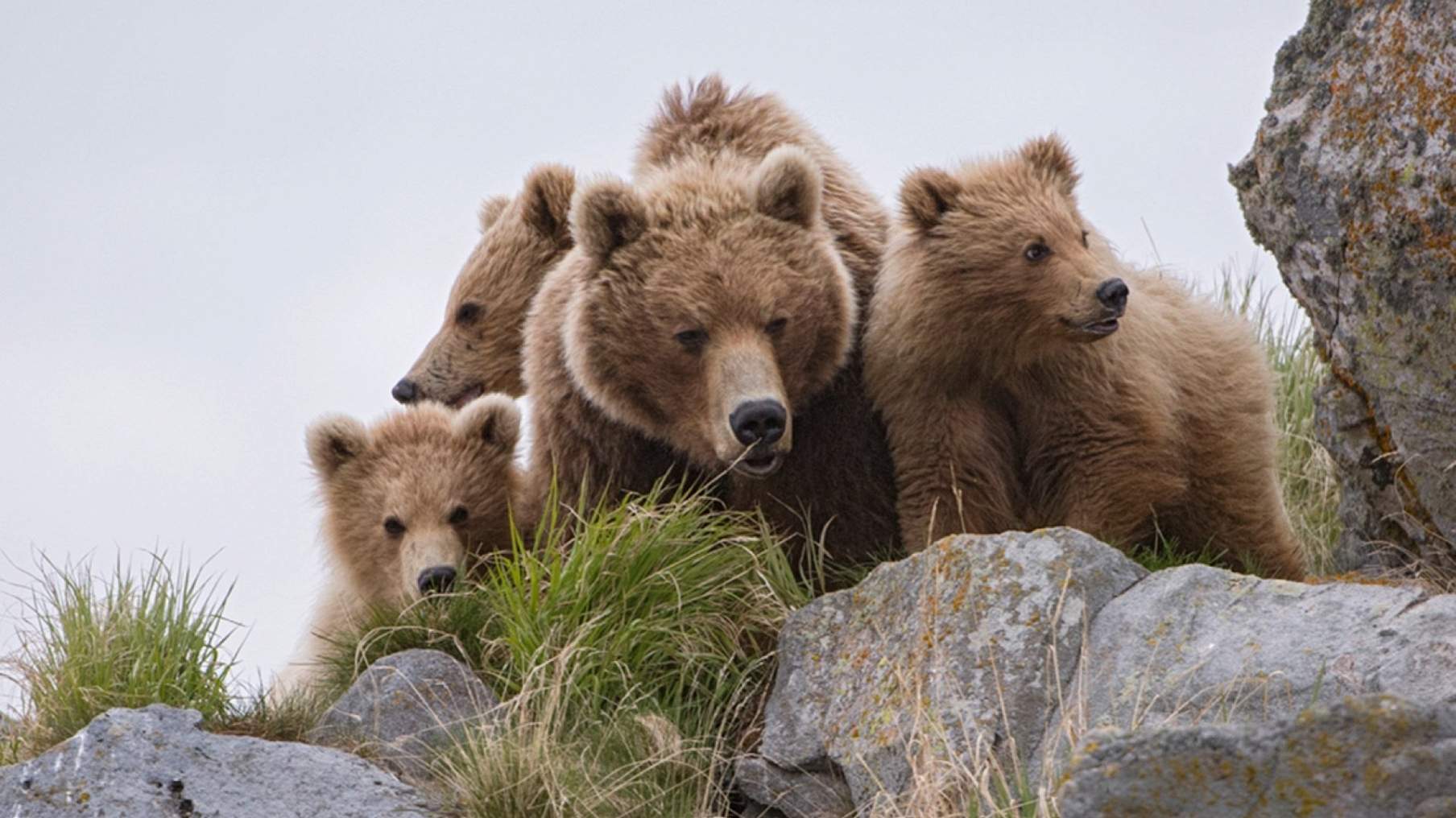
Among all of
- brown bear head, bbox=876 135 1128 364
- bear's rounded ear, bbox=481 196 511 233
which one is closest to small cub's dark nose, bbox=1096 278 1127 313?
brown bear head, bbox=876 135 1128 364

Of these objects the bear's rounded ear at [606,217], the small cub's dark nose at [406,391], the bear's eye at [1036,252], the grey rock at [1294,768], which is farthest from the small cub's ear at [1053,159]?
the grey rock at [1294,768]

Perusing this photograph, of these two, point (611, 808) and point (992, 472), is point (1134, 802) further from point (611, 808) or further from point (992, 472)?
point (992, 472)

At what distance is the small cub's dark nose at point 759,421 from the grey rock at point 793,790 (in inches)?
37.8

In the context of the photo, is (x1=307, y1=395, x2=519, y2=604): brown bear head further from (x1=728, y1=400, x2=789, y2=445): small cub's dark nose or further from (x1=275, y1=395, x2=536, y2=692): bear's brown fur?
(x1=728, y1=400, x2=789, y2=445): small cub's dark nose

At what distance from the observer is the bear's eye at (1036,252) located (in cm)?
595

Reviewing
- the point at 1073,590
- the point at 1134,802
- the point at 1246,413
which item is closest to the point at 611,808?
the point at 1073,590

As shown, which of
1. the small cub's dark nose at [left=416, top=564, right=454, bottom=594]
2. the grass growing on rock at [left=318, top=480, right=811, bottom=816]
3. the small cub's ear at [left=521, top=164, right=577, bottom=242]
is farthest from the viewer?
the small cub's ear at [left=521, top=164, right=577, bottom=242]

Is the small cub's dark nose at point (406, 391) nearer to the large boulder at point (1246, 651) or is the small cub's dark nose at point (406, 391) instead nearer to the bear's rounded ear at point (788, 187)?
the bear's rounded ear at point (788, 187)

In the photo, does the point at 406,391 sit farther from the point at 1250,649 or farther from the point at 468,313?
the point at 1250,649

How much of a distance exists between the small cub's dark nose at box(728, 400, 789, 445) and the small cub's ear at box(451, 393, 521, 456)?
1.77 metres

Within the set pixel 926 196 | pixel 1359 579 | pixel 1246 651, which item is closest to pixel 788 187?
pixel 926 196

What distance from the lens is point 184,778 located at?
5.00 metres

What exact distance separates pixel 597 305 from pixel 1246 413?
7.72ft

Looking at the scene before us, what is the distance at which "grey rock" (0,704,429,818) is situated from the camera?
4930 millimetres
